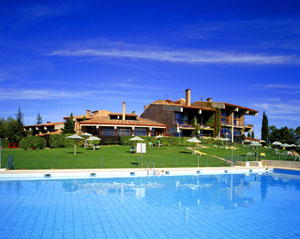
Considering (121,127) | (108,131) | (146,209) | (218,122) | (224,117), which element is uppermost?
(224,117)

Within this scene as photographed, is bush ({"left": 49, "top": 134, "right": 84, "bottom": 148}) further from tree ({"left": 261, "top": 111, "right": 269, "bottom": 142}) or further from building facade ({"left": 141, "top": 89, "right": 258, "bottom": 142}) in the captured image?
tree ({"left": 261, "top": 111, "right": 269, "bottom": 142})

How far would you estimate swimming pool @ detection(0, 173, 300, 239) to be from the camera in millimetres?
8773

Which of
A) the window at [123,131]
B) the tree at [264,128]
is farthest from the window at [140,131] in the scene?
the tree at [264,128]

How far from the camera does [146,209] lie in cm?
1147

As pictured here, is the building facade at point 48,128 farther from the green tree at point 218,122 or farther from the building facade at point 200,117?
the green tree at point 218,122

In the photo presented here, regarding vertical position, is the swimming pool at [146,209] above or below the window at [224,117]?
below

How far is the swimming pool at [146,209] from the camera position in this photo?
28.8 ft

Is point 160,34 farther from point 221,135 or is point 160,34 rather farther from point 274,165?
point 221,135

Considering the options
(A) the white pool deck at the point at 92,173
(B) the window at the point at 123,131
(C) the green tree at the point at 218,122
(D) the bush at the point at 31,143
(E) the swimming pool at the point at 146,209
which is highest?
(C) the green tree at the point at 218,122

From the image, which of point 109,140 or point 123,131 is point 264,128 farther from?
point 109,140

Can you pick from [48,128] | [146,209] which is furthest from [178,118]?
[146,209]

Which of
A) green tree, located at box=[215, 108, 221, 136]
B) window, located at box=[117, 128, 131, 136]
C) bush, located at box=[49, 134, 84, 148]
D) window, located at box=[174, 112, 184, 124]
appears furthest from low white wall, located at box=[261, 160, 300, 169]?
bush, located at box=[49, 134, 84, 148]

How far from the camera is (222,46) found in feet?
97.1

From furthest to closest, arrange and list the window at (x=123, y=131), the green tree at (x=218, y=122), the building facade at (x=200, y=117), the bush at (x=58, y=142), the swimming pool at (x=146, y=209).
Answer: the green tree at (x=218, y=122), the building facade at (x=200, y=117), the window at (x=123, y=131), the bush at (x=58, y=142), the swimming pool at (x=146, y=209)
